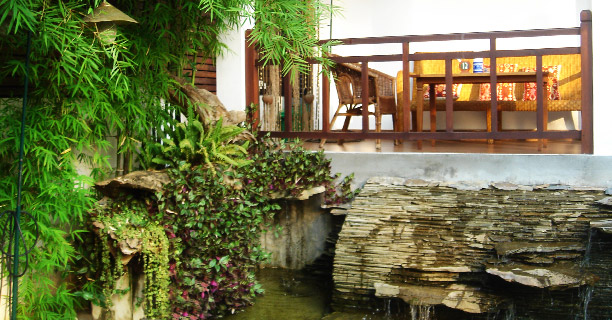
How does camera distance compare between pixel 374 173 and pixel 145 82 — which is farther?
pixel 374 173

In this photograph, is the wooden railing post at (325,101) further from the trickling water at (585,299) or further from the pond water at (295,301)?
the trickling water at (585,299)

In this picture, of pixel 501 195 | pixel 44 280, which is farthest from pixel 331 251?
pixel 44 280

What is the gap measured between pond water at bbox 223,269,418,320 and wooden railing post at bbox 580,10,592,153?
2.27 metres

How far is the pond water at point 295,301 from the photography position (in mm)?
4719

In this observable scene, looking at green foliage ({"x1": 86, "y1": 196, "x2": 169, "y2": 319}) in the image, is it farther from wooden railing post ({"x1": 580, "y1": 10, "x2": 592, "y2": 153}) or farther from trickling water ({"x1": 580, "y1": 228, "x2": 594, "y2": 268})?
wooden railing post ({"x1": 580, "y1": 10, "x2": 592, "y2": 153})

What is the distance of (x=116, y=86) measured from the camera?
4375 millimetres

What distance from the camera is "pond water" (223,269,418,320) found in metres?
4.72

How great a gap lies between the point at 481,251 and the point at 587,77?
1.93 metres

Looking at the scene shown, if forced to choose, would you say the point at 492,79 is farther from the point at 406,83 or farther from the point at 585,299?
the point at 585,299

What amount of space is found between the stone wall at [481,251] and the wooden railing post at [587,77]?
502 mm

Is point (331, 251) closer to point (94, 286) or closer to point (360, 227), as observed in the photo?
point (360, 227)

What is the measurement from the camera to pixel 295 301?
5.32 meters

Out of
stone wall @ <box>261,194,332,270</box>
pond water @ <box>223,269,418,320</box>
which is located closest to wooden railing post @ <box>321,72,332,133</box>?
stone wall @ <box>261,194,332,270</box>

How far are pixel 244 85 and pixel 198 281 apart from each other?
7.89ft
